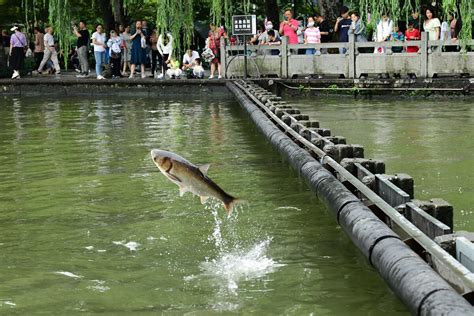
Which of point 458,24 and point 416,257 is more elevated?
point 458,24

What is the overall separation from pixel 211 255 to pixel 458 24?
1904cm

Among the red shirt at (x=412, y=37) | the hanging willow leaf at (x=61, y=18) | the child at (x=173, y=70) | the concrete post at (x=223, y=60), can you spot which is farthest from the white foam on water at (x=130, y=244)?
the hanging willow leaf at (x=61, y=18)

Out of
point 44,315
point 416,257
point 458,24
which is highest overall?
point 458,24

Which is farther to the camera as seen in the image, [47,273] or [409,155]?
[409,155]

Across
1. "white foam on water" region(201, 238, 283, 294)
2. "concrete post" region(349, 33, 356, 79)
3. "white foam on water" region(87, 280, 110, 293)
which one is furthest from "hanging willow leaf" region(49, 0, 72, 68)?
"white foam on water" region(87, 280, 110, 293)

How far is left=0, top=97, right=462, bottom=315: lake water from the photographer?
7.64 meters

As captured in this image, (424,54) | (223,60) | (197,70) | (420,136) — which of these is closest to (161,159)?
(420,136)

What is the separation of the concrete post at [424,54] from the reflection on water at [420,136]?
3.09 feet

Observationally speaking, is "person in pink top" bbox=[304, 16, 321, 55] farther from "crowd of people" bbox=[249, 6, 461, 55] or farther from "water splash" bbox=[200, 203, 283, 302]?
"water splash" bbox=[200, 203, 283, 302]

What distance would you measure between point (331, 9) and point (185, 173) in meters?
24.0

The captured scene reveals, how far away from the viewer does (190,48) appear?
30.7 meters

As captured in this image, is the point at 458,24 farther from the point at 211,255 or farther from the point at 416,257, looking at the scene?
the point at 416,257

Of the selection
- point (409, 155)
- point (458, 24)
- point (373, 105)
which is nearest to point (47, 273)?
point (409, 155)

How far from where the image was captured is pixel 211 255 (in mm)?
8977
